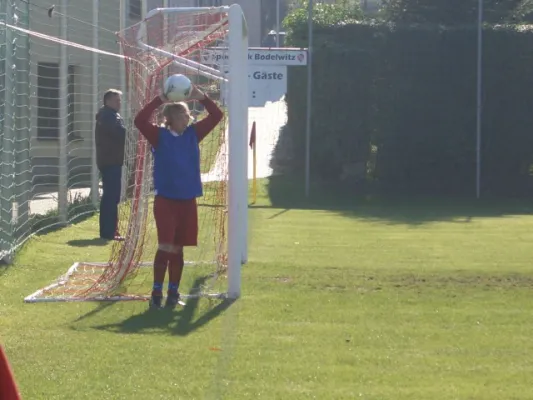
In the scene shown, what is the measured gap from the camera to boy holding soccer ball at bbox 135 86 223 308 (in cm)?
837

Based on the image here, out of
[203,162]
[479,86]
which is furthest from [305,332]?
[479,86]

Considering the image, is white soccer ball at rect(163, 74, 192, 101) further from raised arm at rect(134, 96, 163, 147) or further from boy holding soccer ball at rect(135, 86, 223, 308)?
raised arm at rect(134, 96, 163, 147)

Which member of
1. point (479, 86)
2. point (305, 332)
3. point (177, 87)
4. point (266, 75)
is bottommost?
point (305, 332)

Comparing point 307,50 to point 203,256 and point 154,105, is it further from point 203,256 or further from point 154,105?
point 154,105

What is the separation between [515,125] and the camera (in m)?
20.5

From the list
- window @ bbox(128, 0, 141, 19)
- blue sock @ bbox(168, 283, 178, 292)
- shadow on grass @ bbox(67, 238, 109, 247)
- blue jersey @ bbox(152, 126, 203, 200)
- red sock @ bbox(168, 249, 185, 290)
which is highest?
window @ bbox(128, 0, 141, 19)

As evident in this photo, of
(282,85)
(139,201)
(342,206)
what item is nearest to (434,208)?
(342,206)

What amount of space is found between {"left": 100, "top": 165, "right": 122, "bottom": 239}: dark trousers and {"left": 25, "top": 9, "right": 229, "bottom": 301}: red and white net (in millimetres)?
1597

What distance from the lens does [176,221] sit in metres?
8.43

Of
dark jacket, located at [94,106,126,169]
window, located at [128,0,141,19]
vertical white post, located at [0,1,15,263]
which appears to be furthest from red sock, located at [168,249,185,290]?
window, located at [128,0,141,19]

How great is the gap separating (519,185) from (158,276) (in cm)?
1397

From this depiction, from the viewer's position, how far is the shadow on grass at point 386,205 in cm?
1748

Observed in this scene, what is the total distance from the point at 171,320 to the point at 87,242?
16.7 feet

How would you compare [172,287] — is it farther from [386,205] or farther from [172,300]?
[386,205]
